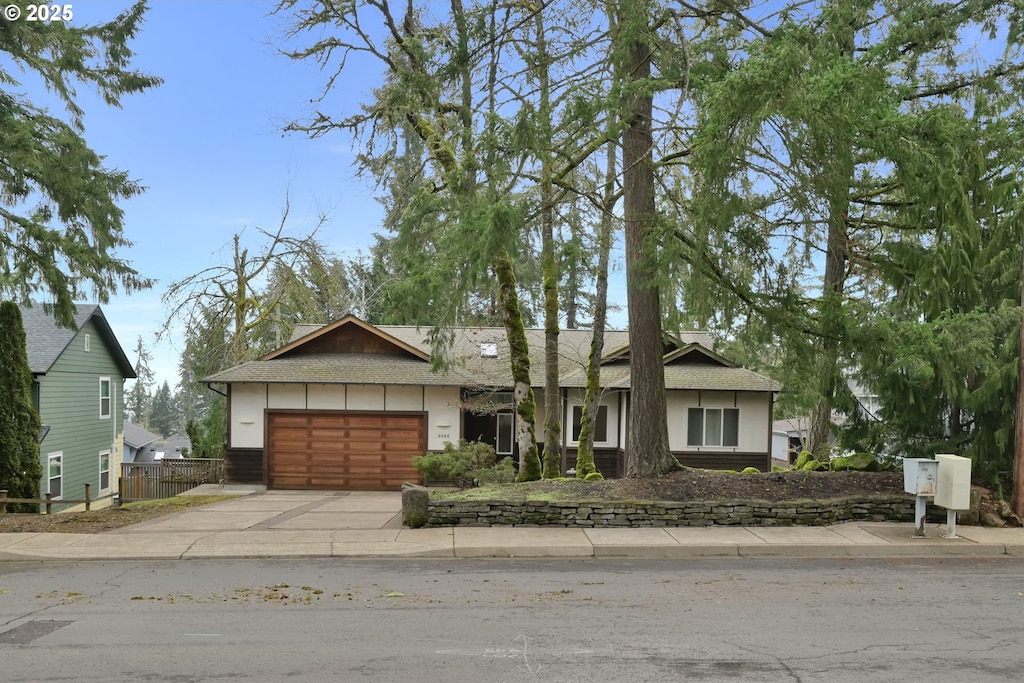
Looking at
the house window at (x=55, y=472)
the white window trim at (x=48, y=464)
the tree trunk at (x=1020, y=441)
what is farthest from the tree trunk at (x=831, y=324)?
the house window at (x=55, y=472)

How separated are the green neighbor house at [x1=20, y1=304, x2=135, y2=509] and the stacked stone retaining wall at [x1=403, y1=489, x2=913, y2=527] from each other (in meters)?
17.4

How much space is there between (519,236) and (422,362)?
1131cm

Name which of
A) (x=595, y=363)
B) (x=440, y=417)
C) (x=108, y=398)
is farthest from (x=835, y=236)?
(x=108, y=398)

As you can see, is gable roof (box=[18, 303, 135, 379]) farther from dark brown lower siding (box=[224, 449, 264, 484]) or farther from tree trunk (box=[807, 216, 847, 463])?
tree trunk (box=[807, 216, 847, 463])

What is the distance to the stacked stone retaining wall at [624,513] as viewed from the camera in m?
11.0

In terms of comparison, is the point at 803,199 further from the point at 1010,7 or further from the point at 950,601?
the point at 1010,7

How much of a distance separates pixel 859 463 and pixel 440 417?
431 inches

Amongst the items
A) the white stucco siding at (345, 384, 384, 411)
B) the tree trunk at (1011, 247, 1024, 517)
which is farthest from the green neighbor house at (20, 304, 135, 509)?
the tree trunk at (1011, 247, 1024, 517)

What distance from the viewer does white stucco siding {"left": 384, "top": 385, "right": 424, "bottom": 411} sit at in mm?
20469

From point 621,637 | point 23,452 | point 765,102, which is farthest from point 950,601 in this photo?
Result: point 23,452

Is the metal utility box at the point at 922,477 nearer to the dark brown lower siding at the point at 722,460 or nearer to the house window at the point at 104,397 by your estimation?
the dark brown lower siding at the point at 722,460

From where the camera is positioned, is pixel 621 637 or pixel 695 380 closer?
pixel 621 637

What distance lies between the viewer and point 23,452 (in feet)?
55.3

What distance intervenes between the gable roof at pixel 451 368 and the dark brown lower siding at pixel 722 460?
2.03 metres
